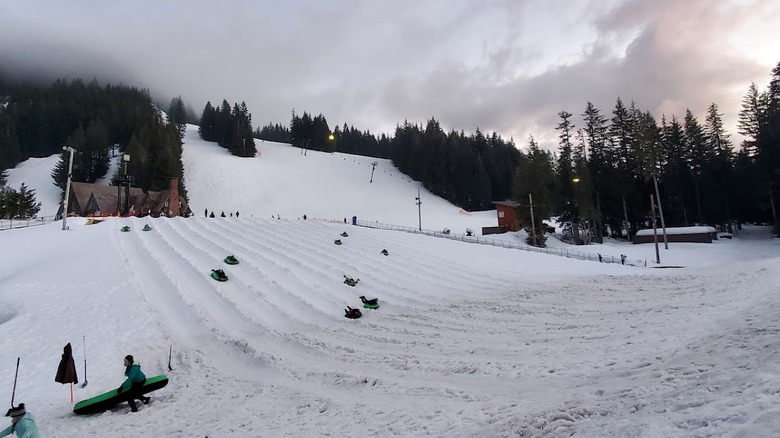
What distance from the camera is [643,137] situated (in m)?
58.1

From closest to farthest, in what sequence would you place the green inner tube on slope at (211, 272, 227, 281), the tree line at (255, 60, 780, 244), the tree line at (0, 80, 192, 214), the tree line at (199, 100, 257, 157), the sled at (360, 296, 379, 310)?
the sled at (360, 296, 379, 310) < the green inner tube on slope at (211, 272, 227, 281) < the tree line at (255, 60, 780, 244) < the tree line at (0, 80, 192, 214) < the tree line at (199, 100, 257, 157)

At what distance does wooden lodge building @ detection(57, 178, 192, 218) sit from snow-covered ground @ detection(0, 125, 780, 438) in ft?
85.6

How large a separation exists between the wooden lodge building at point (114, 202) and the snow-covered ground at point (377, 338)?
85.6 feet

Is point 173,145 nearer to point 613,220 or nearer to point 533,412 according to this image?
point 613,220

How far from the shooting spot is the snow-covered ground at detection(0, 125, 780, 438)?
6.79 metres

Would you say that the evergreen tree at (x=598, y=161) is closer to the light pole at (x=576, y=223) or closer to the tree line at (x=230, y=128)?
the light pole at (x=576, y=223)

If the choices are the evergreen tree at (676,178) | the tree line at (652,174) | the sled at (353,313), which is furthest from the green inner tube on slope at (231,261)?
the evergreen tree at (676,178)

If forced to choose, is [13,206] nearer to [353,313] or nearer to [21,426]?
[353,313]

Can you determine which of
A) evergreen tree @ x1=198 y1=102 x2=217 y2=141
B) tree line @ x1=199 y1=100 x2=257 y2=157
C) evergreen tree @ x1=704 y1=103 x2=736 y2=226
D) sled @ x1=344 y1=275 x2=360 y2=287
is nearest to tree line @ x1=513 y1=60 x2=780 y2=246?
evergreen tree @ x1=704 y1=103 x2=736 y2=226

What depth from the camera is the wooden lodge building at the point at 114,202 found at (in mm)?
62381

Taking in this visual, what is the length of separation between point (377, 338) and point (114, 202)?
6721 cm

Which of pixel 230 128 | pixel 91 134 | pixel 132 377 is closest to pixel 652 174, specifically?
pixel 132 377

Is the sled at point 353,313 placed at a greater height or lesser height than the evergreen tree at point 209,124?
lesser

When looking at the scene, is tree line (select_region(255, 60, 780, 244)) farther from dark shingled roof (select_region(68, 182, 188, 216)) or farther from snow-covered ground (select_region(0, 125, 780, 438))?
dark shingled roof (select_region(68, 182, 188, 216))
